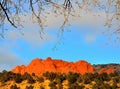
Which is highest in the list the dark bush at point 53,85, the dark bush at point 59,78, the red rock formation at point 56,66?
the red rock formation at point 56,66

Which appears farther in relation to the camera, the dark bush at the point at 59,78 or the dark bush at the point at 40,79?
the dark bush at the point at 40,79

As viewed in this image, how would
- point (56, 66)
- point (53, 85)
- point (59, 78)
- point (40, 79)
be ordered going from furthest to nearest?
point (56, 66) → point (40, 79) → point (59, 78) → point (53, 85)

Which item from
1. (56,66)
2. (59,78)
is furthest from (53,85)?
(56,66)

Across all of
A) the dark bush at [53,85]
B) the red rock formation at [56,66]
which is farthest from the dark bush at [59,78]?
the red rock formation at [56,66]

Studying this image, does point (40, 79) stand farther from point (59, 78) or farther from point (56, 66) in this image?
point (56, 66)

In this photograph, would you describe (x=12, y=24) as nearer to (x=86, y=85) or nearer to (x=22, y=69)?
(x=86, y=85)

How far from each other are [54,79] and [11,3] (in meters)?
14.0

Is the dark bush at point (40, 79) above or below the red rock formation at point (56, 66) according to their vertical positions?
below

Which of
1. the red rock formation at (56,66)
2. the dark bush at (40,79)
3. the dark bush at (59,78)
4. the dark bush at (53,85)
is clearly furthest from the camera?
the red rock formation at (56,66)

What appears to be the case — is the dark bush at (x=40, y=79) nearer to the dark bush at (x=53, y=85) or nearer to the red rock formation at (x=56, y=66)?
the dark bush at (x=53, y=85)

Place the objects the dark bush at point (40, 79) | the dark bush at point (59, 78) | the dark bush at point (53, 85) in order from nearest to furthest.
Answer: the dark bush at point (53, 85) < the dark bush at point (59, 78) < the dark bush at point (40, 79)

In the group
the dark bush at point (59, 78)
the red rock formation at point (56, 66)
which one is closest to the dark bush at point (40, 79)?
the dark bush at point (59, 78)

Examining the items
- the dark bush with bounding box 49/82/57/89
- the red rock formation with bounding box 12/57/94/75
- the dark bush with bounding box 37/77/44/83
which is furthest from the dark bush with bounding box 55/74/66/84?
the red rock formation with bounding box 12/57/94/75

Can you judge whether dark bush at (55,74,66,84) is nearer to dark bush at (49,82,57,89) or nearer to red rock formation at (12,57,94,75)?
dark bush at (49,82,57,89)
